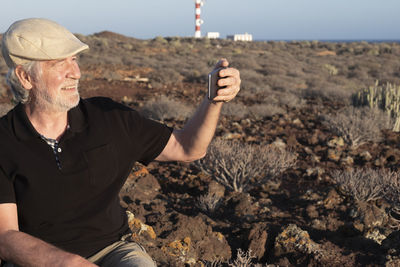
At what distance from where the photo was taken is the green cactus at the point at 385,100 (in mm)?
8142

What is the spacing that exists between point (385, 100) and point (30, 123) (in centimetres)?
863

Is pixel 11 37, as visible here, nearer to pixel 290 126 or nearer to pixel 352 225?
pixel 352 225

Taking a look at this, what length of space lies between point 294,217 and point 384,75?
13909mm

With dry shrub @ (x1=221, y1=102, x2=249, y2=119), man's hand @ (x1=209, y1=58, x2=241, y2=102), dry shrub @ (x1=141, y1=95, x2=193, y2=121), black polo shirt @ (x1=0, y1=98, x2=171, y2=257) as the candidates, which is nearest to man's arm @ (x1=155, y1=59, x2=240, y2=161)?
man's hand @ (x1=209, y1=58, x2=241, y2=102)

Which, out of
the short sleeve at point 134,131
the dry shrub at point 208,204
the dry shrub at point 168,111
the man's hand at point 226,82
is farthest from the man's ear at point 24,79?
the dry shrub at point 168,111

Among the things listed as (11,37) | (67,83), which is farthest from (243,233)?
(11,37)

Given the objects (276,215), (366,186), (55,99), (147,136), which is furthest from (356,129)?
(55,99)

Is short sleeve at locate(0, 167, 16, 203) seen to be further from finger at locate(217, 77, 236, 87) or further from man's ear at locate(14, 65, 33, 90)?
finger at locate(217, 77, 236, 87)

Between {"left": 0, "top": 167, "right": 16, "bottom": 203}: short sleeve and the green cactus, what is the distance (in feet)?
24.5

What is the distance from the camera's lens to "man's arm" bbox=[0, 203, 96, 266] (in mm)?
1518

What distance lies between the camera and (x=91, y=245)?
189cm

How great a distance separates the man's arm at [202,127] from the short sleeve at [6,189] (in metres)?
0.82

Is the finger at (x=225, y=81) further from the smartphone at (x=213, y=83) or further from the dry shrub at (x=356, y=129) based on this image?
the dry shrub at (x=356, y=129)

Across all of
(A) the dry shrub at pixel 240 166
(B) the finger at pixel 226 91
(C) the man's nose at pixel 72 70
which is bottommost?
(A) the dry shrub at pixel 240 166
